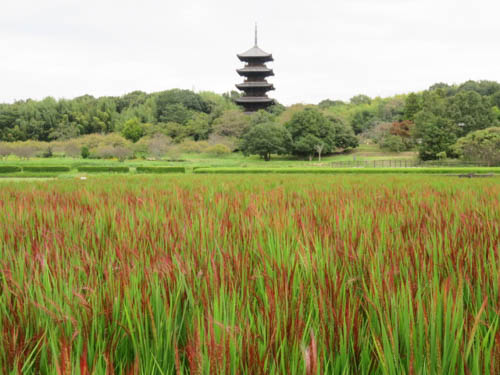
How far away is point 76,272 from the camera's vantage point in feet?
4.91

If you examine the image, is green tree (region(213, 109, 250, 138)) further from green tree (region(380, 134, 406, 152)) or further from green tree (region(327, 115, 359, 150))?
green tree (region(380, 134, 406, 152))

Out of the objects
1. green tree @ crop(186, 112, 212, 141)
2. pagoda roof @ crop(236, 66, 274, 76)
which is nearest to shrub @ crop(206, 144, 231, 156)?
green tree @ crop(186, 112, 212, 141)

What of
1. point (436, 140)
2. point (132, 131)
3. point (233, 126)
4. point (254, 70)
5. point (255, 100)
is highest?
point (254, 70)

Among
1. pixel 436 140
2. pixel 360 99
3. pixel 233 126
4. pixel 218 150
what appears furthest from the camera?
pixel 360 99

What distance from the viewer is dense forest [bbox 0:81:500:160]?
46.6 metres

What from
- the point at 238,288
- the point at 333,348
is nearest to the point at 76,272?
the point at 238,288

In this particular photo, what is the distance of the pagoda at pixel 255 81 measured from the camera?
2549 inches

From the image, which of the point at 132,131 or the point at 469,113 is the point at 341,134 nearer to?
the point at 469,113

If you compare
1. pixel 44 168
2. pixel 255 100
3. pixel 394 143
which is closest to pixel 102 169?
pixel 44 168

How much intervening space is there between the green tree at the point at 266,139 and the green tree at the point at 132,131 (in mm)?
19583

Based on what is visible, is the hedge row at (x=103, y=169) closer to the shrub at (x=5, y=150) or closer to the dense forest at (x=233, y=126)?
the dense forest at (x=233, y=126)

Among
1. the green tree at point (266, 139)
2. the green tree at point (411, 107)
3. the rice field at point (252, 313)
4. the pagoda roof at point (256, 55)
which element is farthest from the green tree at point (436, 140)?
the rice field at point (252, 313)

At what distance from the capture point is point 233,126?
5631 cm

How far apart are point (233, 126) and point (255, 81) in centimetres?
1359
